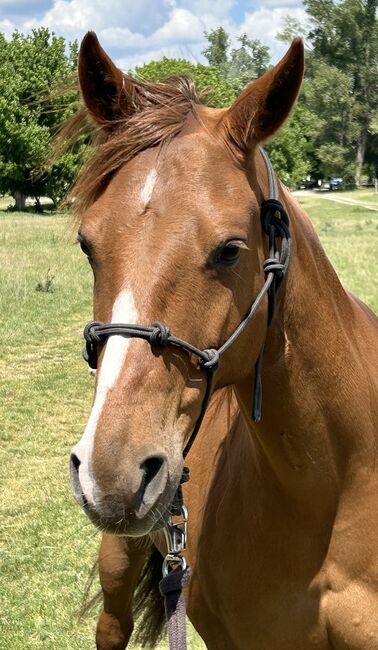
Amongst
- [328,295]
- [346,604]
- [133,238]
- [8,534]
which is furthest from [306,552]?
[8,534]

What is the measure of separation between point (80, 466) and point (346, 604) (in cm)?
113

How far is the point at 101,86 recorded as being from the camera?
2.01 m

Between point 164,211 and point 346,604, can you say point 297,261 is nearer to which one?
point 164,211

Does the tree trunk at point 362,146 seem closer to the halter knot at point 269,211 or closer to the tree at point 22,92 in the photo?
the tree at point 22,92

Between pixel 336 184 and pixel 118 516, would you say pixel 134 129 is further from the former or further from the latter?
pixel 336 184

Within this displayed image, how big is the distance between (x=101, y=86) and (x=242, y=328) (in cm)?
81

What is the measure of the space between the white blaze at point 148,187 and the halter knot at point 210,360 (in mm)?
388

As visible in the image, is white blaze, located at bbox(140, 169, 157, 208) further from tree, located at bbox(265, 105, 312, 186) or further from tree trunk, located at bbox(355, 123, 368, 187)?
tree trunk, located at bbox(355, 123, 368, 187)

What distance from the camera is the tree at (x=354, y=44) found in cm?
5159

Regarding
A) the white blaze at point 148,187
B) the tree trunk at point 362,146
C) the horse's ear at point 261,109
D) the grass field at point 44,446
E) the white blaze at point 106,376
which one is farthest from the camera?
the tree trunk at point 362,146

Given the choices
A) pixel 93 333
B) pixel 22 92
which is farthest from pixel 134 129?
pixel 22 92

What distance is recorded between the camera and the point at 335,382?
2.13 m

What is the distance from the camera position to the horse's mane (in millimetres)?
1869

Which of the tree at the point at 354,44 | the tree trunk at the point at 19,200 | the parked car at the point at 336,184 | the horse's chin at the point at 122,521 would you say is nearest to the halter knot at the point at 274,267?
the horse's chin at the point at 122,521
